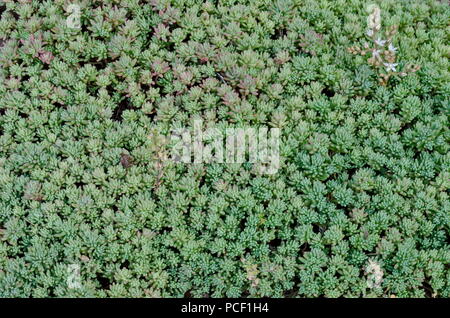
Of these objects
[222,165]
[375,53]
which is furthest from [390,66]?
[222,165]

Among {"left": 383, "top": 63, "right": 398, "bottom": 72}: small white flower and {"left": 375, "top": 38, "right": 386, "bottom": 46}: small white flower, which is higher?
{"left": 375, "top": 38, "right": 386, "bottom": 46}: small white flower

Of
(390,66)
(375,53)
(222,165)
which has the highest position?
(375,53)

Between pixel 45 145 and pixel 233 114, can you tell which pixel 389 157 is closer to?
pixel 233 114

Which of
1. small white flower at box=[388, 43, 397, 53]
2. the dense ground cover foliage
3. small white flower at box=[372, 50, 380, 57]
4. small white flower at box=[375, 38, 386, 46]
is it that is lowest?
the dense ground cover foliage

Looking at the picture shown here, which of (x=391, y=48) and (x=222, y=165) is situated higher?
(x=391, y=48)

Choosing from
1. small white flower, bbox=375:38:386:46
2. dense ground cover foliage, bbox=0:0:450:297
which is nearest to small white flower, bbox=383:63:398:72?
dense ground cover foliage, bbox=0:0:450:297

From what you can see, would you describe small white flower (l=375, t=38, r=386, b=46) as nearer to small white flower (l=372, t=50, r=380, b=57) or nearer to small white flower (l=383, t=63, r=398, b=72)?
small white flower (l=372, t=50, r=380, b=57)

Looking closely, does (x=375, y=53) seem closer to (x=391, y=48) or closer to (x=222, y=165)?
(x=391, y=48)
